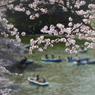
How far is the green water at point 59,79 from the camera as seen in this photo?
23531mm

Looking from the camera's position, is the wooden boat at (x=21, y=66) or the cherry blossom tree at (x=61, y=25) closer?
the cherry blossom tree at (x=61, y=25)

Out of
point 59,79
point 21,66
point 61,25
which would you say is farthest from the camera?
point 21,66

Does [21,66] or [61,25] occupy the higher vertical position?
[61,25]

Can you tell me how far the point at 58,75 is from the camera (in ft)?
96.3

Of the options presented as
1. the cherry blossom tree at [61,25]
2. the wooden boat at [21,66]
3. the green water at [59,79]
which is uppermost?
the cherry blossom tree at [61,25]

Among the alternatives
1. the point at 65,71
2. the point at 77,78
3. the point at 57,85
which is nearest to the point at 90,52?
the point at 65,71

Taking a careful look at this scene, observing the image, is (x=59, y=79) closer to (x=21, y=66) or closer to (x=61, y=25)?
(x=21, y=66)

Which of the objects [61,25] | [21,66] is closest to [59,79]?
[21,66]

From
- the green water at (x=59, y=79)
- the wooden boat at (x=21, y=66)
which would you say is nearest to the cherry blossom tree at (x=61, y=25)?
the green water at (x=59, y=79)

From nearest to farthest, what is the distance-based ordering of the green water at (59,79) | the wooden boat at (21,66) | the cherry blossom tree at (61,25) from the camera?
the cherry blossom tree at (61,25) → the green water at (59,79) → the wooden boat at (21,66)

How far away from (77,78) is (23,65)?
7.54 m

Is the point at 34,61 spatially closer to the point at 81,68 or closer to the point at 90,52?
the point at 81,68

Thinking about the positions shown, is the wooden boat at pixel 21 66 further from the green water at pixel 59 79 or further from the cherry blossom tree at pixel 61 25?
the cherry blossom tree at pixel 61 25

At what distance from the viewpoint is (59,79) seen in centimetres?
2770
